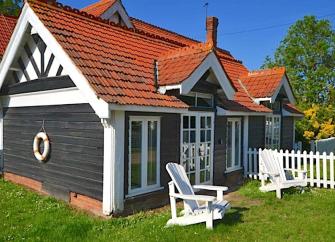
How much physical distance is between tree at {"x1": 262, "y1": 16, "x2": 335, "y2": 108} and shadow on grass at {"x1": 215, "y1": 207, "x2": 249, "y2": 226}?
2950 centimetres

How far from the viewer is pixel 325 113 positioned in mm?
30984

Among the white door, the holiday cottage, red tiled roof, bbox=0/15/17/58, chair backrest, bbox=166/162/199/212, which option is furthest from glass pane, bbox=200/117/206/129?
red tiled roof, bbox=0/15/17/58

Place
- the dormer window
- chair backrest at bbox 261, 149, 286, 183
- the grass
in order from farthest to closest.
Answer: chair backrest at bbox 261, 149, 286, 183 → the dormer window → the grass

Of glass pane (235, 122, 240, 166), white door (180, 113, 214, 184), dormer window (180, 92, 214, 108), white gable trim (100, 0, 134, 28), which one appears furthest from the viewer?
white gable trim (100, 0, 134, 28)

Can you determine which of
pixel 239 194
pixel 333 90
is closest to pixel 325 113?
pixel 333 90

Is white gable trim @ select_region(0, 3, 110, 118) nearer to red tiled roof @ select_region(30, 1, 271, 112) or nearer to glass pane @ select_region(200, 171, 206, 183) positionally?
red tiled roof @ select_region(30, 1, 271, 112)

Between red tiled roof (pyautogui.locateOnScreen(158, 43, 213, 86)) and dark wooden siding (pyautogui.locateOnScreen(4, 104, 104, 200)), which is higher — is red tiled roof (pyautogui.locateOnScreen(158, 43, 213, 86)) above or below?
above

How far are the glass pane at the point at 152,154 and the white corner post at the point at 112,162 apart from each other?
1.07m

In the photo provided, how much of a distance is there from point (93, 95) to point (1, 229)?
3.14 m

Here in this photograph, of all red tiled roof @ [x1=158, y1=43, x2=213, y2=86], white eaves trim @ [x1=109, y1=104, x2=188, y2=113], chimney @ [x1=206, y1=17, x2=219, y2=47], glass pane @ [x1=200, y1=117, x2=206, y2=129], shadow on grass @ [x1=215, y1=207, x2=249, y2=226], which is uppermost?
chimney @ [x1=206, y1=17, x2=219, y2=47]

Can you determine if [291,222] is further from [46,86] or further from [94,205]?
[46,86]

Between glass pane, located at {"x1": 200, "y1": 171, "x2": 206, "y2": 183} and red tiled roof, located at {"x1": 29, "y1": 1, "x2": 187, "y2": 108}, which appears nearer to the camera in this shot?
red tiled roof, located at {"x1": 29, "y1": 1, "x2": 187, "y2": 108}

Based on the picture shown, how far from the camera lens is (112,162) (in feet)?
24.9

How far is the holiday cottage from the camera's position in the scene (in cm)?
788
